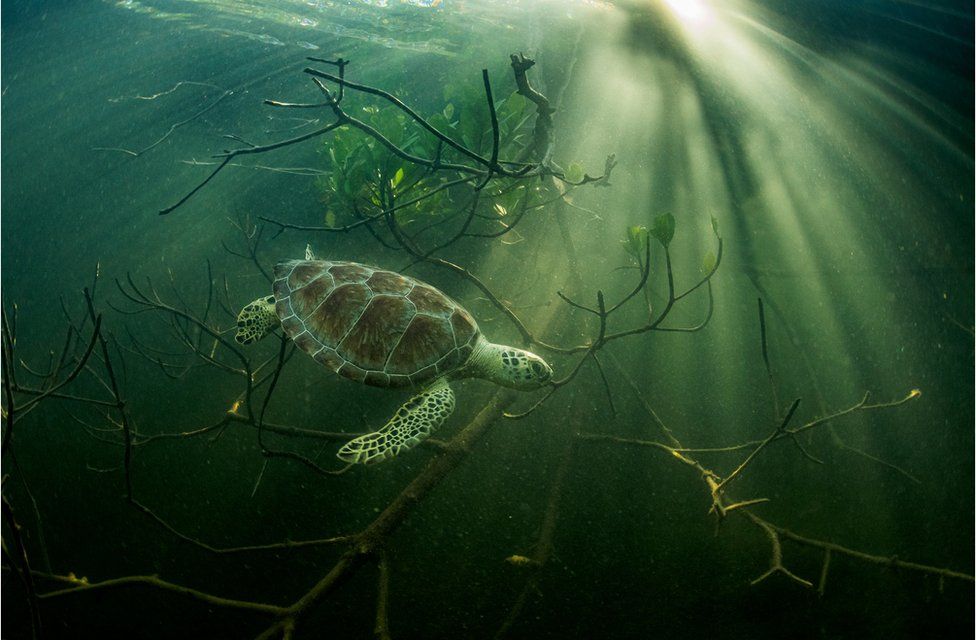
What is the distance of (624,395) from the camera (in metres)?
3.76

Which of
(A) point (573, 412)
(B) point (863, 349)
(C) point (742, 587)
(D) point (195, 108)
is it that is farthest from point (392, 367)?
(D) point (195, 108)

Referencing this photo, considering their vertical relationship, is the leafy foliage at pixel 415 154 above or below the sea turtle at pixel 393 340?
above

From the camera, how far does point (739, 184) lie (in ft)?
13.8

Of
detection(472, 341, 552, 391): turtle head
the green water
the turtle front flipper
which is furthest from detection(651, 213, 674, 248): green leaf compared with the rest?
the turtle front flipper

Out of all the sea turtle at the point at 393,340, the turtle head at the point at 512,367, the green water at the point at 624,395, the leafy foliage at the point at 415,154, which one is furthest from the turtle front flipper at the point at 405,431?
the leafy foliage at the point at 415,154

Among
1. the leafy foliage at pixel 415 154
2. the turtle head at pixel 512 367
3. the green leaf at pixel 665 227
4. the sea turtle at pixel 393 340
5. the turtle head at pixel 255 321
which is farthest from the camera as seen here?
the leafy foliage at pixel 415 154

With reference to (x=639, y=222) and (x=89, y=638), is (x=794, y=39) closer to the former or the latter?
(x=639, y=222)

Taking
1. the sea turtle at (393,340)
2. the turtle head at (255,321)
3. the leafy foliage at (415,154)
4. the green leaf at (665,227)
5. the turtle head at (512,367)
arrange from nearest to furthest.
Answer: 1. the green leaf at (665,227)
2. the sea turtle at (393,340)
3. the turtle head at (512,367)
4. the turtle head at (255,321)
5. the leafy foliage at (415,154)

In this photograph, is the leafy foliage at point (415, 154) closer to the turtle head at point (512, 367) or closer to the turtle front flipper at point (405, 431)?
the turtle head at point (512, 367)

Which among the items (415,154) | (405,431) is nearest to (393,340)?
(405,431)

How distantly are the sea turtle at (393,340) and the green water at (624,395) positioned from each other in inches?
8.7

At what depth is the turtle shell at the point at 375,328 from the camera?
2.58 m

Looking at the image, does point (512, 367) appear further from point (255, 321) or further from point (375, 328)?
point (255, 321)

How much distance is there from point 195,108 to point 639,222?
8225mm
